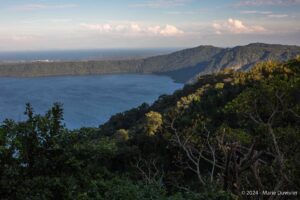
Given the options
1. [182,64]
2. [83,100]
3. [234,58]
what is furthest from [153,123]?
[182,64]

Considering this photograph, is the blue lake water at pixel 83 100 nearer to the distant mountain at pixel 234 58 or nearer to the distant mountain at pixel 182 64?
the distant mountain at pixel 234 58

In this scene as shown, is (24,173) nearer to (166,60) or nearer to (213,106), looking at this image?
(213,106)

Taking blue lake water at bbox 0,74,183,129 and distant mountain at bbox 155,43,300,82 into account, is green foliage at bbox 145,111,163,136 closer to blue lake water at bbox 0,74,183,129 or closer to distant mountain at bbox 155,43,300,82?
blue lake water at bbox 0,74,183,129

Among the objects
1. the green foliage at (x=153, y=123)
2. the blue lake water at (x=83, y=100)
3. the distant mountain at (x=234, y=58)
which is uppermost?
the distant mountain at (x=234, y=58)

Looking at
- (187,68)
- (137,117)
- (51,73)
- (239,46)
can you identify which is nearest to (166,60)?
(187,68)

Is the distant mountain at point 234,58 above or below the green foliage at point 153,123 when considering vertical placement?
above

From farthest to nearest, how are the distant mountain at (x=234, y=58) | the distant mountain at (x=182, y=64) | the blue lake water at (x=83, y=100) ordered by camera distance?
1. the distant mountain at (x=182, y=64)
2. the distant mountain at (x=234, y=58)
3. the blue lake water at (x=83, y=100)

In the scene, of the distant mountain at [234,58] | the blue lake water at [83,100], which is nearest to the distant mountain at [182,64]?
the distant mountain at [234,58]

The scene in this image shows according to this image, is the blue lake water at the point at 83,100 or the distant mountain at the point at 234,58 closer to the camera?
the blue lake water at the point at 83,100

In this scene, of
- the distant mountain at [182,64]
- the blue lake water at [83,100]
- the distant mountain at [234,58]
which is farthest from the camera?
the distant mountain at [182,64]
